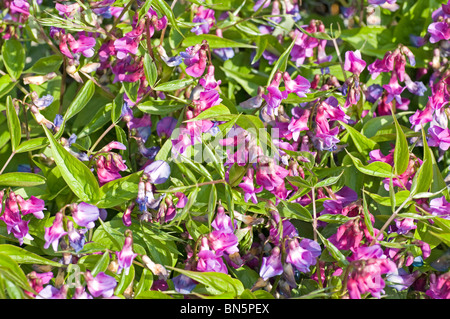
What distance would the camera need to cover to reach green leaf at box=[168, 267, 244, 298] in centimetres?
145

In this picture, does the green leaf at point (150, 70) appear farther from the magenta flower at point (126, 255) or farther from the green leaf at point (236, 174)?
the magenta flower at point (126, 255)

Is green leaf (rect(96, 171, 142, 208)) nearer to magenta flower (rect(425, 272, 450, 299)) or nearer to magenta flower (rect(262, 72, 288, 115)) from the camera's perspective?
magenta flower (rect(262, 72, 288, 115))

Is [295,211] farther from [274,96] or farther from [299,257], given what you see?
[274,96]

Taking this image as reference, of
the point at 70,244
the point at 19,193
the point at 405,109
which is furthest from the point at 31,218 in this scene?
the point at 405,109

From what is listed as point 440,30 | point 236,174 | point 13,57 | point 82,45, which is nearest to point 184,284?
point 236,174

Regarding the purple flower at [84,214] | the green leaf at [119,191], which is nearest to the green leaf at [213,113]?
the green leaf at [119,191]

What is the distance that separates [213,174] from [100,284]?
1.59 ft

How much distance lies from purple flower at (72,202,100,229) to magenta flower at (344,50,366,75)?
892mm

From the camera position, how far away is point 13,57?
2062 mm

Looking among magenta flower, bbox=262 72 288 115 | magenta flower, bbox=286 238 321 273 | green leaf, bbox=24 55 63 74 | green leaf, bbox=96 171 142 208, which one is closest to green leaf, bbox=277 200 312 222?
magenta flower, bbox=286 238 321 273

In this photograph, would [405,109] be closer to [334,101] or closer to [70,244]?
[334,101]
